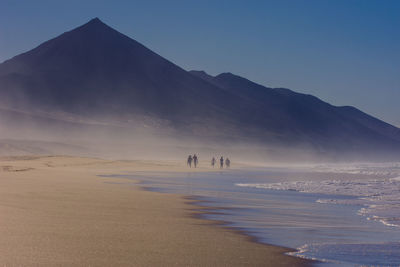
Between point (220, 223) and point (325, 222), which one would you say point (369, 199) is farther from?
point (220, 223)

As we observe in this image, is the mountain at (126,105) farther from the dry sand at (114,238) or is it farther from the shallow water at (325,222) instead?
the dry sand at (114,238)

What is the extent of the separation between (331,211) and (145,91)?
576ft

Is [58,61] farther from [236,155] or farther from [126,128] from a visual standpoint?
[236,155]

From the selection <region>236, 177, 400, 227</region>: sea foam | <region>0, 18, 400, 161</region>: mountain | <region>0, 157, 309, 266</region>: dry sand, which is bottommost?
<region>0, 157, 309, 266</region>: dry sand

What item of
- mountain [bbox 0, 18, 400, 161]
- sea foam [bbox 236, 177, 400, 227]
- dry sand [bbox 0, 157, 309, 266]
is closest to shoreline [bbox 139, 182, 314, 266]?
dry sand [bbox 0, 157, 309, 266]

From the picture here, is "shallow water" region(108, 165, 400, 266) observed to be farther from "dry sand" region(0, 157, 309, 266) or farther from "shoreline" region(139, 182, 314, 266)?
"dry sand" region(0, 157, 309, 266)

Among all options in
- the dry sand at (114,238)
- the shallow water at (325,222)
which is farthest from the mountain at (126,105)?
the dry sand at (114,238)

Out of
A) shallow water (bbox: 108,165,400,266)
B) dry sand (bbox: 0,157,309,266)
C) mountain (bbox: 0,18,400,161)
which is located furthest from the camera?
mountain (bbox: 0,18,400,161)

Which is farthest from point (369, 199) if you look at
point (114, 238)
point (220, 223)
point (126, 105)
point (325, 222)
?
point (126, 105)

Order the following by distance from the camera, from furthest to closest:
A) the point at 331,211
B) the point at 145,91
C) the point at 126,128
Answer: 1. the point at 145,91
2. the point at 126,128
3. the point at 331,211

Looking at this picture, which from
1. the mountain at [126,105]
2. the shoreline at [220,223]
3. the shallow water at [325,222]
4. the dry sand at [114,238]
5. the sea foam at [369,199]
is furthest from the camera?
the mountain at [126,105]

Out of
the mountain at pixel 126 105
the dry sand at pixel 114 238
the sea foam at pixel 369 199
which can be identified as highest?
the mountain at pixel 126 105

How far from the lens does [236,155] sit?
120438 mm

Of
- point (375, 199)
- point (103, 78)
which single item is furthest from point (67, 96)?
point (375, 199)
